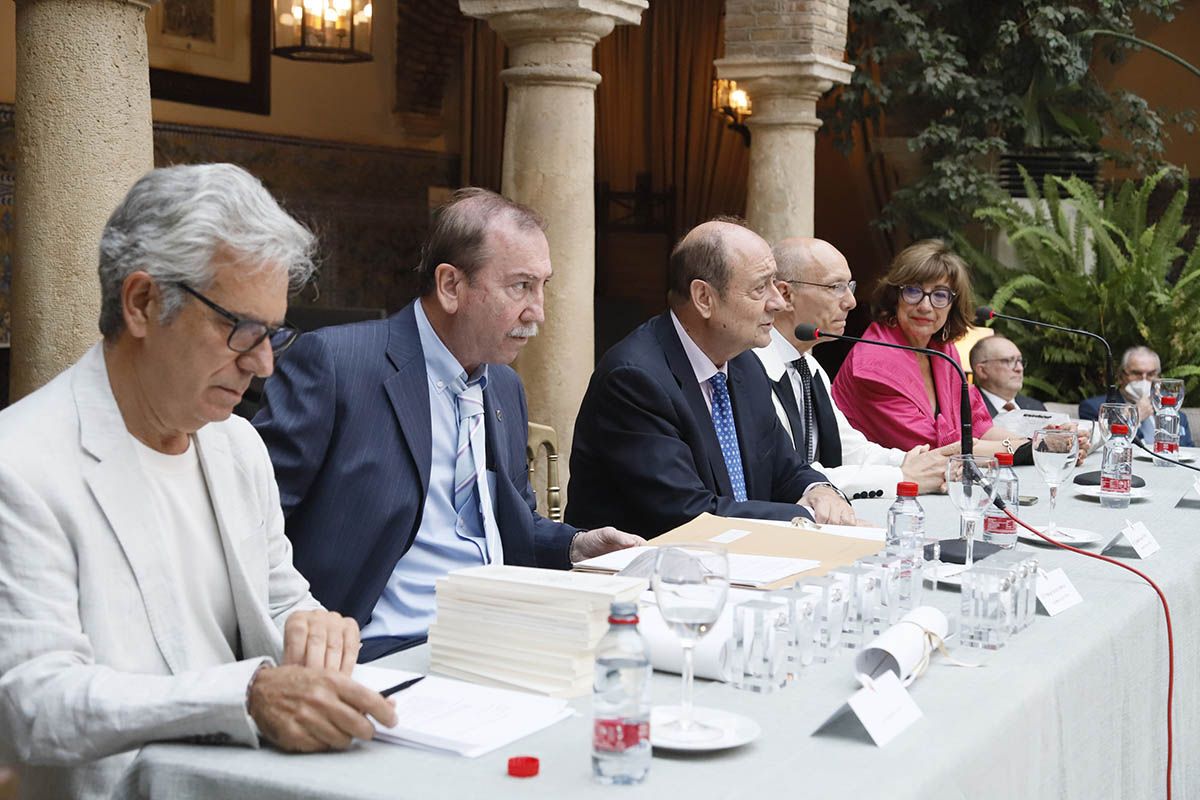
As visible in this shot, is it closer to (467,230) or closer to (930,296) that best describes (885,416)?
(930,296)

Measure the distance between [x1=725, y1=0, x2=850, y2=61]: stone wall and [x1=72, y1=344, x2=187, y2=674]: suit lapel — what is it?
654cm

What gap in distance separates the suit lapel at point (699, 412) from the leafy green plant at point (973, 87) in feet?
20.1

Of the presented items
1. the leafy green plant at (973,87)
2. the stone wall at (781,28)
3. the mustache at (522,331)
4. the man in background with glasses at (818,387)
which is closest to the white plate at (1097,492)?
the man in background with glasses at (818,387)

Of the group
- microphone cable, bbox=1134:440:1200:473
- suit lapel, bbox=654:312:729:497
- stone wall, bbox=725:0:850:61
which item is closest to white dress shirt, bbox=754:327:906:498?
suit lapel, bbox=654:312:729:497

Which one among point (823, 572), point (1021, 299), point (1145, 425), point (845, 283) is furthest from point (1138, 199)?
point (823, 572)

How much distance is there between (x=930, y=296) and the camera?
202 inches

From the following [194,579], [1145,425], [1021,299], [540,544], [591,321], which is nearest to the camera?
[194,579]

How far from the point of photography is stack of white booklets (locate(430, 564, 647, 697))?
6.42 ft

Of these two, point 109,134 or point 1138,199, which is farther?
point 1138,199

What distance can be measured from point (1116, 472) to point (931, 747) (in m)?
2.19

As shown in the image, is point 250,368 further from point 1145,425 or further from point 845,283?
point 1145,425

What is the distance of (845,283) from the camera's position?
4.92 meters

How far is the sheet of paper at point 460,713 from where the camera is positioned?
1717 millimetres

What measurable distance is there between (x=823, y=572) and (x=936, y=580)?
268mm
